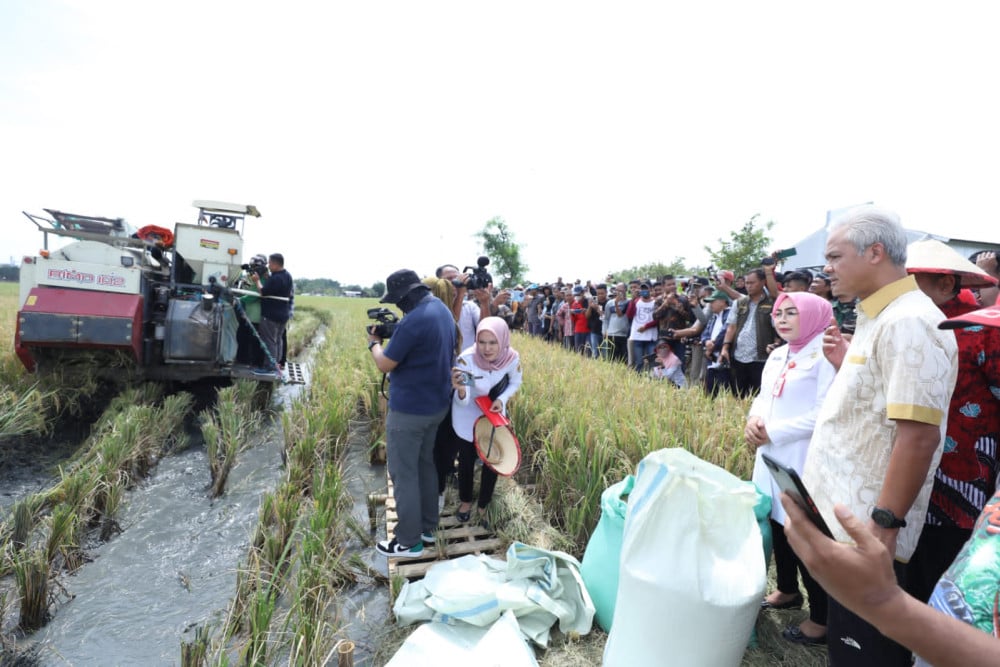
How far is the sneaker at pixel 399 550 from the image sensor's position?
2658mm

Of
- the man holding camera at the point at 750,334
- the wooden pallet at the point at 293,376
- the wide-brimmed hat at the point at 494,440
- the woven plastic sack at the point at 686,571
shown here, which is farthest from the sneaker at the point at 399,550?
the wooden pallet at the point at 293,376

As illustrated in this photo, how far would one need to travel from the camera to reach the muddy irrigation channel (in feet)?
7.32

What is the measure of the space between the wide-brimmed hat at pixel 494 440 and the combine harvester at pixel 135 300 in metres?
3.63

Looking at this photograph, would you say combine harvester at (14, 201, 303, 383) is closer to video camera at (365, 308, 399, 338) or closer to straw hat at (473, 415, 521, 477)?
video camera at (365, 308, 399, 338)

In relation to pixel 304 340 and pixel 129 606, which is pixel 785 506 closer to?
pixel 129 606

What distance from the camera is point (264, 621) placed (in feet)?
6.06

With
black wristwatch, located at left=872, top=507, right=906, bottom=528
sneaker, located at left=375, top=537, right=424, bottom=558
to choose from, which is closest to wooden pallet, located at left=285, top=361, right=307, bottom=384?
sneaker, located at left=375, top=537, right=424, bottom=558

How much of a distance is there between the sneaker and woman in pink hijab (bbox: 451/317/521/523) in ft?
1.60

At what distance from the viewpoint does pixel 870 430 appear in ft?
4.43

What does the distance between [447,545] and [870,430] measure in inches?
86.4

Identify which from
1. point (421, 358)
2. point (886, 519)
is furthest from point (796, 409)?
point (421, 358)

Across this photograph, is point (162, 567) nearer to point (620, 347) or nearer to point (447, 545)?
point (447, 545)

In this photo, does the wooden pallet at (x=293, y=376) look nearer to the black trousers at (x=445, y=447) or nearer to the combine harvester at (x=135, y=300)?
the combine harvester at (x=135, y=300)

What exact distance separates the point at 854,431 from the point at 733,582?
25.0 inches
